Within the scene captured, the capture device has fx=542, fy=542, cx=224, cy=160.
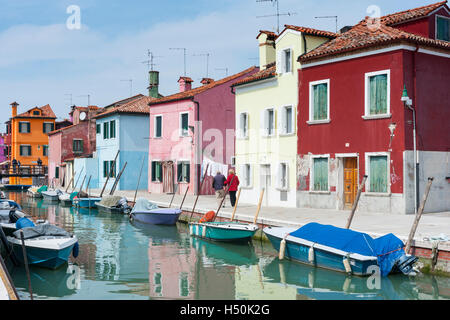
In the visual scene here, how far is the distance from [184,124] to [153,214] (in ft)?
38.4

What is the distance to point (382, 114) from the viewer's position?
60.8 feet

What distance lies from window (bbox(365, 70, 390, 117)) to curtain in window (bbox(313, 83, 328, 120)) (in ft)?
6.57

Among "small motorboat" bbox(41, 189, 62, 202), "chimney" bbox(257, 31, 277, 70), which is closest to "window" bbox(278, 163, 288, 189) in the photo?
"chimney" bbox(257, 31, 277, 70)

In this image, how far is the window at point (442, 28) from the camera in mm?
19812

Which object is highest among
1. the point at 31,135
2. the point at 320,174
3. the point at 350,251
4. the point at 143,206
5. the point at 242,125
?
the point at 31,135

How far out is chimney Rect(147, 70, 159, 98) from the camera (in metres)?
42.1

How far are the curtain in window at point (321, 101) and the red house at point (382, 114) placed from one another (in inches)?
1.5

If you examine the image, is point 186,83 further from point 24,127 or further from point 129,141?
point 24,127

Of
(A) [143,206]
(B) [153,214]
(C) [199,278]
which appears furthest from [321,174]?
(C) [199,278]

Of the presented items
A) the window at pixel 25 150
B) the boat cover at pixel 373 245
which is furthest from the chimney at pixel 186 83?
the window at pixel 25 150

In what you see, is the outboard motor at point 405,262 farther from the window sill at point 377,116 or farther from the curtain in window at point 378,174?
the window sill at point 377,116

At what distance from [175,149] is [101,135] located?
37.0ft

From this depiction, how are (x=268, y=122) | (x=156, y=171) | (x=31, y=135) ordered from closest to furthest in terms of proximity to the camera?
(x=268, y=122)
(x=156, y=171)
(x=31, y=135)
